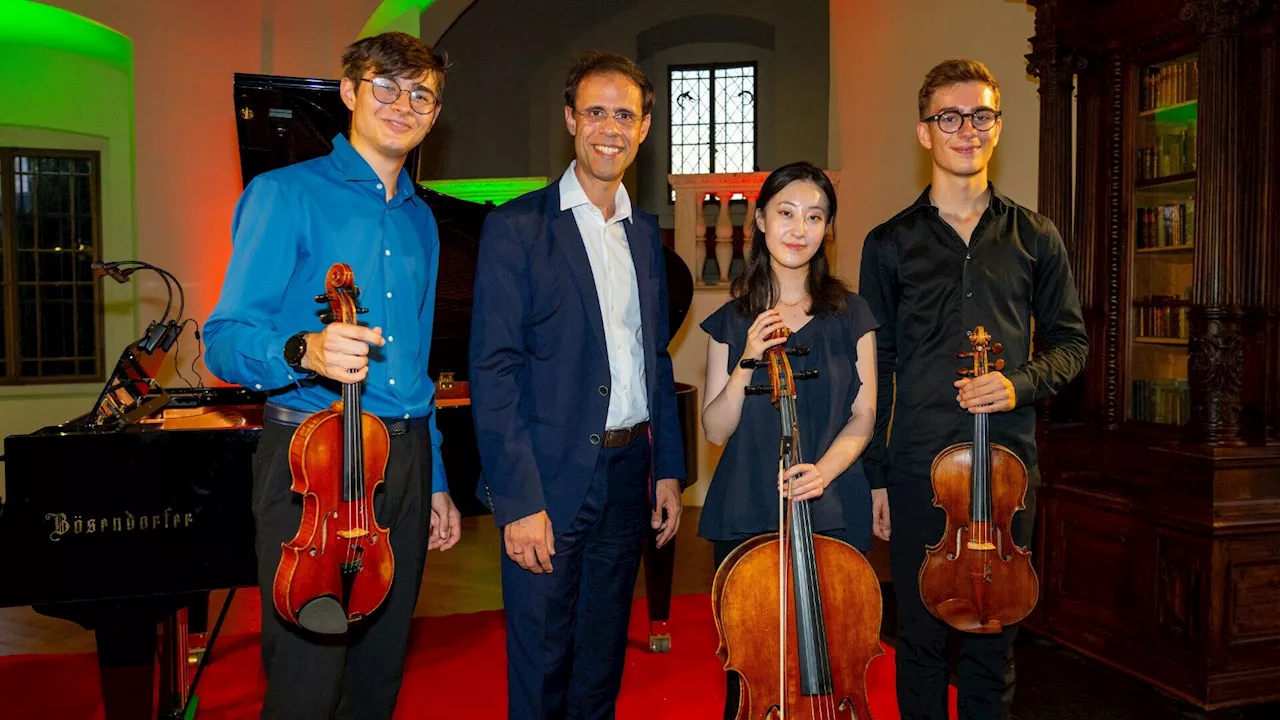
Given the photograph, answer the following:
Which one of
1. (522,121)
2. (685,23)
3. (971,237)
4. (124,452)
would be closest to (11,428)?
(522,121)

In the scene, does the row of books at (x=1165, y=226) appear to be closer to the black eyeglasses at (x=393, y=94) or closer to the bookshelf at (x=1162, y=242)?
the bookshelf at (x=1162, y=242)

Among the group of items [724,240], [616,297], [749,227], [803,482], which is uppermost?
[724,240]

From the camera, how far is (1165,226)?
159 inches

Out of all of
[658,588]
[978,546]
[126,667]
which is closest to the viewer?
[978,546]

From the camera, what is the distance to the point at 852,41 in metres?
7.59

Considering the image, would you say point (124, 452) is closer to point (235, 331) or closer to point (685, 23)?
point (235, 331)

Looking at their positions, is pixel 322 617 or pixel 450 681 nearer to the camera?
pixel 322 617

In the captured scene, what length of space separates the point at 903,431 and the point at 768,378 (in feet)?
1.33

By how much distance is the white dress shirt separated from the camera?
2.10 meters

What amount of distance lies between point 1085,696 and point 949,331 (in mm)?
1849

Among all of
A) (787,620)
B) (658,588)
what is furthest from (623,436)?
(658,588)

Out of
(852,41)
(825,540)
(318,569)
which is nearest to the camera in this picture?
(318,569)

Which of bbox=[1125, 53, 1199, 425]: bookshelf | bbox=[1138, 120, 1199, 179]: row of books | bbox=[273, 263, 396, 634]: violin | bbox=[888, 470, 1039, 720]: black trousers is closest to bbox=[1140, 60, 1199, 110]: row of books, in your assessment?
bbox=[1125, 53, 1199, 425]: bookshelf

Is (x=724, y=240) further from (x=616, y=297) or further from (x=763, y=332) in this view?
(x=763, y=332)
